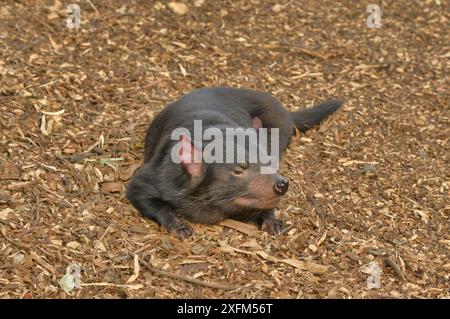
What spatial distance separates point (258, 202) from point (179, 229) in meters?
0.59

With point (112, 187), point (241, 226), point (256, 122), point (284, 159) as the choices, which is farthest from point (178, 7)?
point (241, 226)

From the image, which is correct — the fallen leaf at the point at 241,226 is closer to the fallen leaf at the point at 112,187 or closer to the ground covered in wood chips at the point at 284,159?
the ground covered in wood chips at the point at 284,159

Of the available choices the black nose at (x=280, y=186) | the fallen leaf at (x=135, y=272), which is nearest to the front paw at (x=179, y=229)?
the fallen leaf at (x=135, y=272)

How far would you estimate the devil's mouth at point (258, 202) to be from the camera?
479 centimetres

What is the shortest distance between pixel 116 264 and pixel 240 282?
822mm

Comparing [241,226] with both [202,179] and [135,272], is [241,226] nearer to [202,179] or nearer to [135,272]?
[202,179]

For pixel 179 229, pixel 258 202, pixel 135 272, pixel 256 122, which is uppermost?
pixel 256 122

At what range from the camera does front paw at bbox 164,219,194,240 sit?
4809 mm

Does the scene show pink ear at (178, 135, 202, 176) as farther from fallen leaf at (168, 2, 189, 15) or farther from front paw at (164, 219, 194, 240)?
fallen leaf at (168, 2, 189, 15)

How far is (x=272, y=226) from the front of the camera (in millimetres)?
5004

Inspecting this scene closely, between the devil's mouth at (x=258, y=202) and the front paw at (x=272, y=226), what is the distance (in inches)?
8.2

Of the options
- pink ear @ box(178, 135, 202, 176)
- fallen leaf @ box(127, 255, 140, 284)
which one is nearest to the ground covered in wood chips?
fallen leaf @ box(127, 255, 140, 284)

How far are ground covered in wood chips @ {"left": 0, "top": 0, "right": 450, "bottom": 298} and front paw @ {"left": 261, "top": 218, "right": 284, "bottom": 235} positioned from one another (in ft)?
0.21

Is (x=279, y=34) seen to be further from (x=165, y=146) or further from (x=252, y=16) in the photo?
(x=165, y=146)
